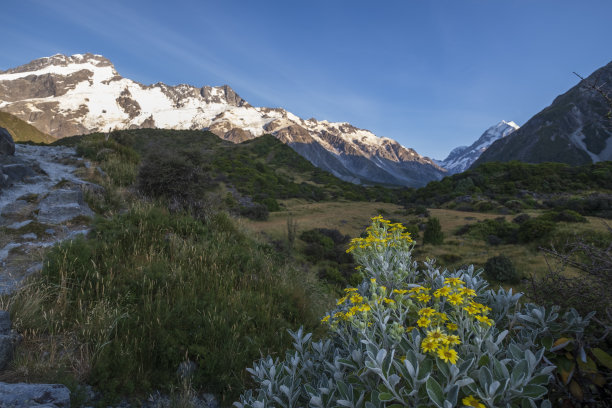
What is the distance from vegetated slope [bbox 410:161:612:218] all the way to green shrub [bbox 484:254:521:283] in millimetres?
12350

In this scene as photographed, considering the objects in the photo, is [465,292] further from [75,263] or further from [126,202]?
[126,202]

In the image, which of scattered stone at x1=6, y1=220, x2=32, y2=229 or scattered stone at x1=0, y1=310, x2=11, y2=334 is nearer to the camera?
scattered stone at x1=0, y1=310, x2=11, y2=334

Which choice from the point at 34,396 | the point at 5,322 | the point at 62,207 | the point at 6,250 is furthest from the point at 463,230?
the point at 6,250

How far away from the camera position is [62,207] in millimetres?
5633

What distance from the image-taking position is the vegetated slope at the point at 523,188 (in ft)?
68.8

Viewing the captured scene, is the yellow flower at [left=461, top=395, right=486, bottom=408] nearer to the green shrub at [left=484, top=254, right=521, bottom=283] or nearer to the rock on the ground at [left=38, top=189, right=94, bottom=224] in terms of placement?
the rock on the ground at [left=38, top=189, right=94, bottom=224]

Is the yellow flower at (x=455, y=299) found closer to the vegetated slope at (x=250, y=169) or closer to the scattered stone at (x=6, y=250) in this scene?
the scattered stone at (x=6, y=250)

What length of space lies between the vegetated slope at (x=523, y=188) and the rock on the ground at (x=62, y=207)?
24.7m

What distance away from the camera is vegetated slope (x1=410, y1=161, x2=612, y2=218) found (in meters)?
21.0

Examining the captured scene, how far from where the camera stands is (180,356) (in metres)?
2.88

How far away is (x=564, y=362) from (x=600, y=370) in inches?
5.1

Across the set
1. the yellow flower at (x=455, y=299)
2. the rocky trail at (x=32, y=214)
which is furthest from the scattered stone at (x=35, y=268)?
the yellow flower at (x=455, y=299)

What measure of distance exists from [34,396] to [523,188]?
112ft

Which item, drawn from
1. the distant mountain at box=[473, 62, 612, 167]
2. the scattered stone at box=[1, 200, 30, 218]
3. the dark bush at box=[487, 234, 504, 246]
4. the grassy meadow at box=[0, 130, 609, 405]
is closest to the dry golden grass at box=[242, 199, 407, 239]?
the dark bush at box=[487, 234, 504, 246]
